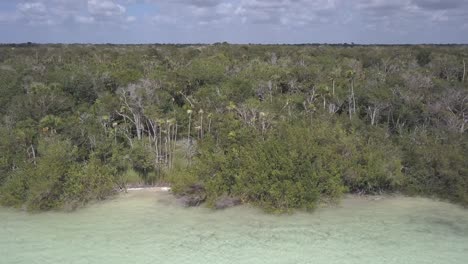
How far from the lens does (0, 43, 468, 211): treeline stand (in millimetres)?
26281

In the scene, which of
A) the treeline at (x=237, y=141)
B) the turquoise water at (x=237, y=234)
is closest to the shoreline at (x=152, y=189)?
the treeline at (x=237, y=141)

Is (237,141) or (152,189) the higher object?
(237,141)

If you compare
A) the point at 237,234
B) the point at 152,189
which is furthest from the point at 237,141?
the point at 237,234

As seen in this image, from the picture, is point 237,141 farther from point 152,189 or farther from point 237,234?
point 237,234

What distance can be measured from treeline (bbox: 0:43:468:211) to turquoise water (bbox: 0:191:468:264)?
119 cm

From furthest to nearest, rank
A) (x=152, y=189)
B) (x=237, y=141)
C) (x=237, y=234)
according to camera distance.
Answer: (x=152, y=189) → (x=237, y=141) → (x=237, y=234)

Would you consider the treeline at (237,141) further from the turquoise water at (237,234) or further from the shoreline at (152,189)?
the turquoise water at (237,234)

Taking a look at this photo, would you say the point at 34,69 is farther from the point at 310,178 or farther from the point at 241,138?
the point at 310,178

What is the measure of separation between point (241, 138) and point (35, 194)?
12.7 meters

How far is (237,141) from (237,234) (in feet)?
25.6

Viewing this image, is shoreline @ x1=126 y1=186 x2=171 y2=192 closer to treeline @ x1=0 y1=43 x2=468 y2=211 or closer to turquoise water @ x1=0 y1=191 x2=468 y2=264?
treeline @ x1=0 y1=43 x2=468 y2=211

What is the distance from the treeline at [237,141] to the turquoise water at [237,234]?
1.19 meters

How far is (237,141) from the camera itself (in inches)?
1158

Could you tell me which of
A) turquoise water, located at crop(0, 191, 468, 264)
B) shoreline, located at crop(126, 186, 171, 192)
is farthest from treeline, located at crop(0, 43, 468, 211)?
turquoise water, located at crop(0, 191, 468, 264)
